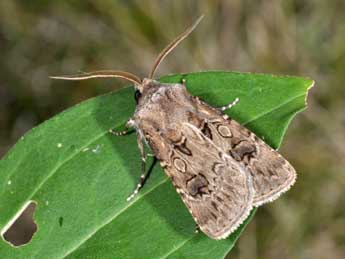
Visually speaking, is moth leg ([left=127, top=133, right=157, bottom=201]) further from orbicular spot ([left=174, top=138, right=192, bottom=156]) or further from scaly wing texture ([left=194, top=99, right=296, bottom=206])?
scaly wing texture ([left=194, top=99, right=296, bottom=206])

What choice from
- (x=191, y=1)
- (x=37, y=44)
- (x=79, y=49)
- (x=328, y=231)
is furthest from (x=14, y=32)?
(x=328, y=231)

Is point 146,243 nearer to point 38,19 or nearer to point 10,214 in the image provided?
point 10,214

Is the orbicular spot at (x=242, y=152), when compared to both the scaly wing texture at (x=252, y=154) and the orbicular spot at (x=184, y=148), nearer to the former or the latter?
the scaly wing texture at (x=252, y=154)

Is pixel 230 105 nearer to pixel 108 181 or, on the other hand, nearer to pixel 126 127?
pixel 126 127

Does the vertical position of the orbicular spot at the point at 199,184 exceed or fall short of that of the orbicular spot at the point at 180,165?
it falls short

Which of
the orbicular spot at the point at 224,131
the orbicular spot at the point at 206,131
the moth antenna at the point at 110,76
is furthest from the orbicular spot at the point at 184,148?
the moth antenna at the point at 110,76

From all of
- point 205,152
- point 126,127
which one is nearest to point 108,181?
point 126,127
